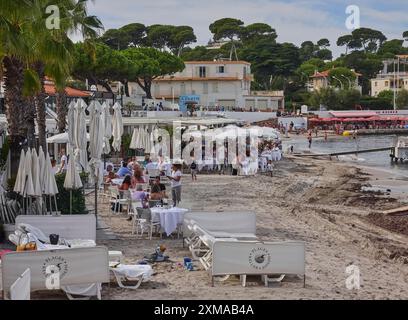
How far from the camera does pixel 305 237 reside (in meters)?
16.2

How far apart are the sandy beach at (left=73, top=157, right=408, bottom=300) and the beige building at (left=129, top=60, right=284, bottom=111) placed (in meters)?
50.0

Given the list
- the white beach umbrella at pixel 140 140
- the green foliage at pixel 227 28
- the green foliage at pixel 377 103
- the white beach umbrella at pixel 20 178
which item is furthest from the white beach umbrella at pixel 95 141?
the green foliage at pixel 227 28

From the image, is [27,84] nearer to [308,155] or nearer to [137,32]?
[308,155]

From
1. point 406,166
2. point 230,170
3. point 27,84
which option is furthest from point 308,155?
point 27,84

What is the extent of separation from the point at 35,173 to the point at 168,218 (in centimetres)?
290

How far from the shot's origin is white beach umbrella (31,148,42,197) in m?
13.9

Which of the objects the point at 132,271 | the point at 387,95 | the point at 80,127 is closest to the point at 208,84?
the point at 387,95

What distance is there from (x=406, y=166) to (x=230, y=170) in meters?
18.0

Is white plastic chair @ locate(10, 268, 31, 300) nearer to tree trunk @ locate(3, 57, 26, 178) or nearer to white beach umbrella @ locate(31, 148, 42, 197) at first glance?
white beach umbrella @ locate(31, 148, 42, 197)

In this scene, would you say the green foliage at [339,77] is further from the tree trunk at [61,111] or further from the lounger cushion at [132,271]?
the lounger cushion at [132,271]

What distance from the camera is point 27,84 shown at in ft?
47.5

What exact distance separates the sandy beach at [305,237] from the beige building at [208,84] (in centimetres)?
5002

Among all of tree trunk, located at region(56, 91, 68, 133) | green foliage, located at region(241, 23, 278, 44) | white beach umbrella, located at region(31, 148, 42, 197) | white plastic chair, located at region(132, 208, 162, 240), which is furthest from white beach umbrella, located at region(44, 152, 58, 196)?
green foliage, located at region(241, 23, 278, 44)

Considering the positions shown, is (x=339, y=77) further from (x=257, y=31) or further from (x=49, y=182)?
(x=49, y=182)
